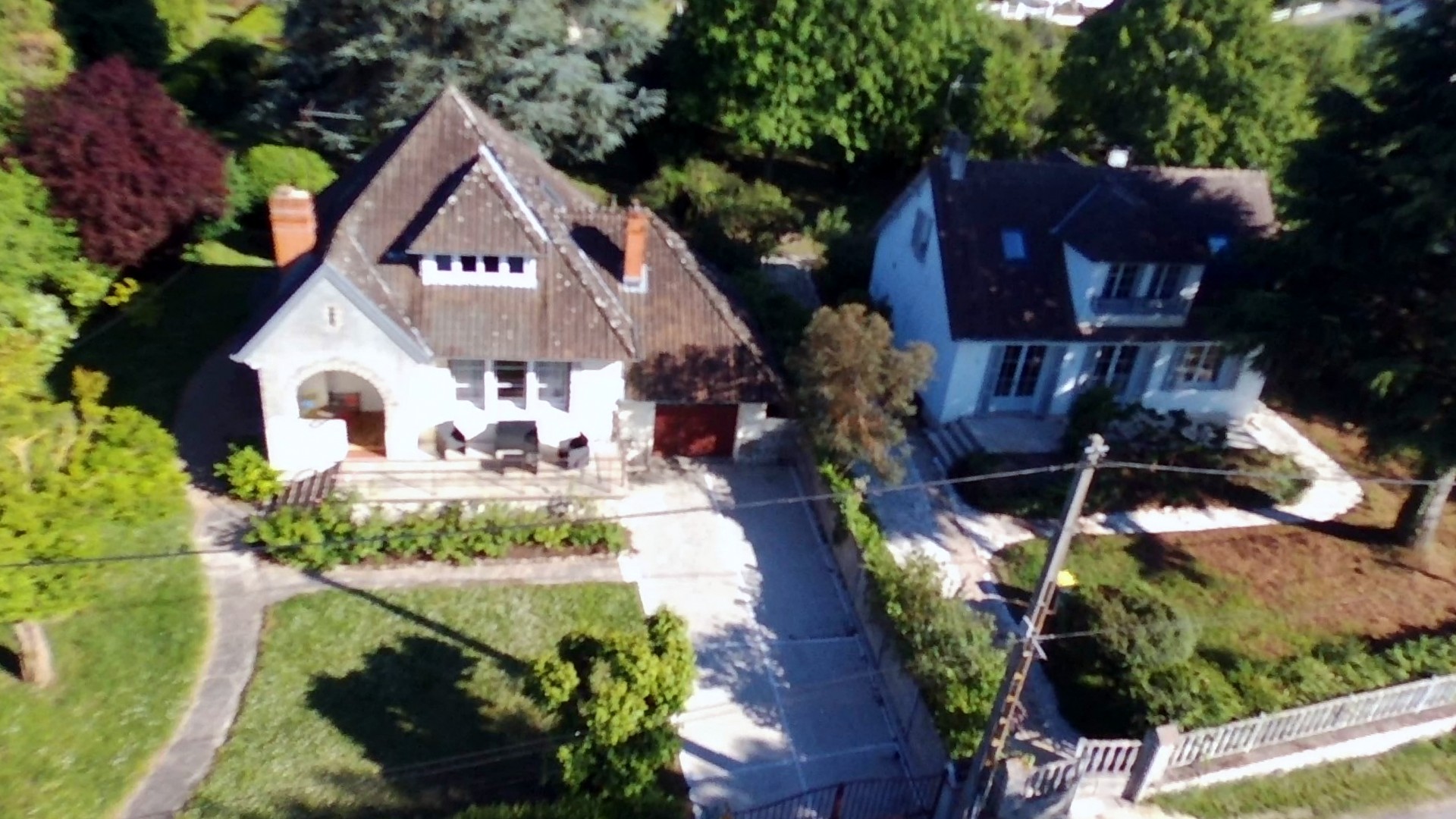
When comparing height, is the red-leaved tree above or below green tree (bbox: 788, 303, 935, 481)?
above

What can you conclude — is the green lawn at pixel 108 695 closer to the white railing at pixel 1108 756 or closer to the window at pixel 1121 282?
the white railing at pixel 1108 756

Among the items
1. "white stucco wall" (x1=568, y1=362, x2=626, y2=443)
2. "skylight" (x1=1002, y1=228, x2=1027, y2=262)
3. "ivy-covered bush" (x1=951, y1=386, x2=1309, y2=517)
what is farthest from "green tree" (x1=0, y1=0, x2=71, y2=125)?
"ivy-covered bush" (x1=951, y1=386, x2=1309, y2=517)

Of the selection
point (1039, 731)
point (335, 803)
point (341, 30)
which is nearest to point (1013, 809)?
→ point (1039, 731)

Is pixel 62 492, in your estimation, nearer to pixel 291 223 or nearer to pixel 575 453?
pixel 291 223

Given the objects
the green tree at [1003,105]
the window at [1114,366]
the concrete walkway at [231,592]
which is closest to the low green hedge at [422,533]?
the concrete walkway at [231,592]

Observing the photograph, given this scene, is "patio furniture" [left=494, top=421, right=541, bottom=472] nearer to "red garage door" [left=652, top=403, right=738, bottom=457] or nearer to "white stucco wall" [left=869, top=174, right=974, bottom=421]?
"red garage door" [left=652, top=403, right=738, bottom=457]

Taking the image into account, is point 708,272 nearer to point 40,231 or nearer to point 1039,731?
point 1039,731
